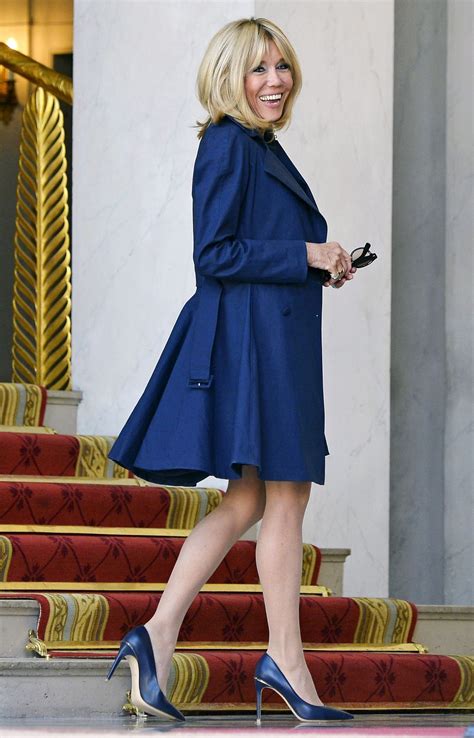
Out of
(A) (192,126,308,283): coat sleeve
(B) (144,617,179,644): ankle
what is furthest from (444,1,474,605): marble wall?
(B) (144,617,179,644): ankle

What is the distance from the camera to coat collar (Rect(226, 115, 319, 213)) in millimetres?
3182

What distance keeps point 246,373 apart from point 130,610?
2.58ft

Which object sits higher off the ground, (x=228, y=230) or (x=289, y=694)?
(x=228, y=230)

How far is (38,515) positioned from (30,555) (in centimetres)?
29

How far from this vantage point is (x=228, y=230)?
3113mm

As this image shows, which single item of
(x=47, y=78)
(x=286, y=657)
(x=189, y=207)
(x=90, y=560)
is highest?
(x=47, y=78)

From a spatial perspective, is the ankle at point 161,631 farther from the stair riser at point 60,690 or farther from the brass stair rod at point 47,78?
the brass stair rod at point 47,78

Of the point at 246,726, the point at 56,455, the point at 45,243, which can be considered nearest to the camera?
the point at 246,726

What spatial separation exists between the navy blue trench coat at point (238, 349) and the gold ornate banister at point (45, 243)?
2.59 meters

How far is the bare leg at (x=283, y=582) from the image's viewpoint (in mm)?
3100

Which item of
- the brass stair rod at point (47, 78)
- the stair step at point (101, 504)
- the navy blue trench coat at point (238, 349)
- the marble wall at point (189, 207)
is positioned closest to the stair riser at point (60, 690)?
the navy blue trench coat at point (238, 349)

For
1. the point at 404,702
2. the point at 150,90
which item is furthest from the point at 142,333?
the point at 404,702

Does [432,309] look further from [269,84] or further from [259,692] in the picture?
[259,692]

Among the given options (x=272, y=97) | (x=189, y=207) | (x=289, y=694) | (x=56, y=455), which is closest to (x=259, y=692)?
(x=289, y=694)
